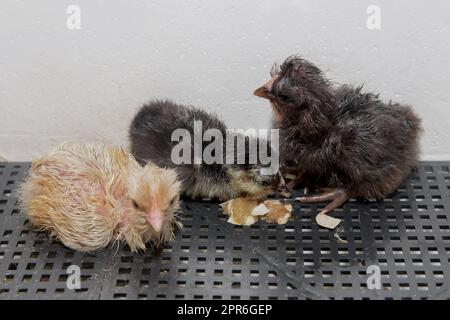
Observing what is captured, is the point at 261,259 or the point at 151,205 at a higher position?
the point at 151,205

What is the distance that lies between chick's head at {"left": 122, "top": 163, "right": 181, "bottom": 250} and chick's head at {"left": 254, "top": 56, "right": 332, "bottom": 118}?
1.13 feet

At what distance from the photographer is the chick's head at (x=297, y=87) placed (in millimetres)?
1880

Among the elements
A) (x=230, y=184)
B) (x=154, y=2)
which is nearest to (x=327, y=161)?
(x=230, y=184)

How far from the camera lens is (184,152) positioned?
2.01 m

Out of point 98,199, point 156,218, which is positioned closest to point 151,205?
point 156,218

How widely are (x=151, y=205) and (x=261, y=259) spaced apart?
1.05 ft

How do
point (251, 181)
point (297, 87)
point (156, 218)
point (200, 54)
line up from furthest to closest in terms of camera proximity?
point (200, 54) < point (251, 181) < point (297, 87) < point (156, 218)

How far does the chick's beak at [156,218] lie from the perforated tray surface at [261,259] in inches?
5.0

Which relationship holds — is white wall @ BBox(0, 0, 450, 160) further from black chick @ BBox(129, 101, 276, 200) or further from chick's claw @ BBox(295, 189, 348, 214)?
chick's claw @ BBox(295, 189, 348, 214)

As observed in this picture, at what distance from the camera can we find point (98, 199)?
183cm

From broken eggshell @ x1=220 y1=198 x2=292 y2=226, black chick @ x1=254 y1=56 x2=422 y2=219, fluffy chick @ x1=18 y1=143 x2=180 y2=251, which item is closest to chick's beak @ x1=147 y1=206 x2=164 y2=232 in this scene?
fluffy chick @ x1=18 y1=143 x2=180 y2=251

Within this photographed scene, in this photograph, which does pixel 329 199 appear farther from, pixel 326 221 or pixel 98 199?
pixel 98 199

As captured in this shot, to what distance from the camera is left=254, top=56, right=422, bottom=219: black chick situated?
1.89 m
